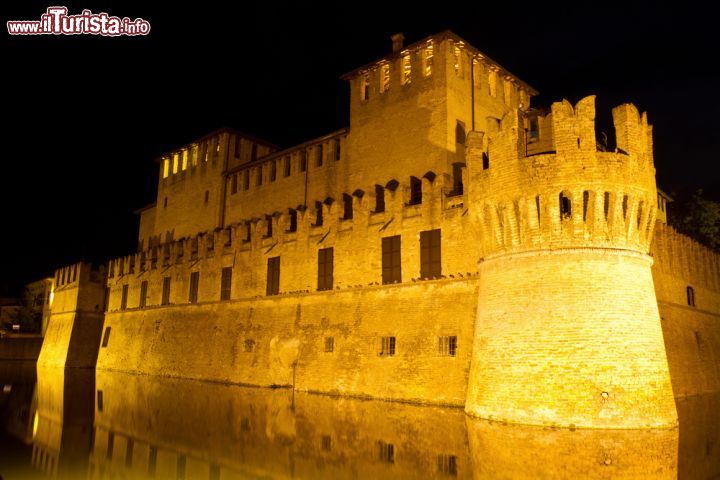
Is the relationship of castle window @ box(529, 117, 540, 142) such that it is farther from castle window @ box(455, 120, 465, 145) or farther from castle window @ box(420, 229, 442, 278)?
castle window @ box(420, 229, 442, 278)

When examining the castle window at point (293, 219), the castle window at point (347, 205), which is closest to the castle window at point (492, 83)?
the castle window at point (347, 205)

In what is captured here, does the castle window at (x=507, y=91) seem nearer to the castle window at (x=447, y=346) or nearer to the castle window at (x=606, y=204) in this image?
the castle window at (x=606, y=204)

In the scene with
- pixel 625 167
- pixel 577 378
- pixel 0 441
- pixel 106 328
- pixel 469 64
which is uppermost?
pixel 469 64

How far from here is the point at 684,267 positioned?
25531mm

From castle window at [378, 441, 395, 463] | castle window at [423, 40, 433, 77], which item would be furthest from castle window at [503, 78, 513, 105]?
castle window at [378, 441, 395, 463]

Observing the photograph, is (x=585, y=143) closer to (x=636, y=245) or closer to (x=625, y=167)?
(x=625, y=167)

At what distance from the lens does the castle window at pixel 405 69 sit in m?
27.6

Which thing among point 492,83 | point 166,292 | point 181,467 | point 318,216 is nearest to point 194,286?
point 166,292

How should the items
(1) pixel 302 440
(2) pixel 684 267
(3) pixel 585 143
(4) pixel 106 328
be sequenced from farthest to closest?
(4) pixel 106 328
(2) pixel 684 267
(3) pixel 585 143
(1) pixel 302 440

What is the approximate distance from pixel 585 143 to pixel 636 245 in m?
3.34

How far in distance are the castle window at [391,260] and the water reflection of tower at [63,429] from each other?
11.5 metres

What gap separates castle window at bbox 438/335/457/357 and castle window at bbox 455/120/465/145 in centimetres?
976

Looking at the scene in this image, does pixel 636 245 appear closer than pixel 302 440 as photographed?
No

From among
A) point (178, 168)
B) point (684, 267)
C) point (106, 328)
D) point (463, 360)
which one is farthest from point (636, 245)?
point (106, 328)
